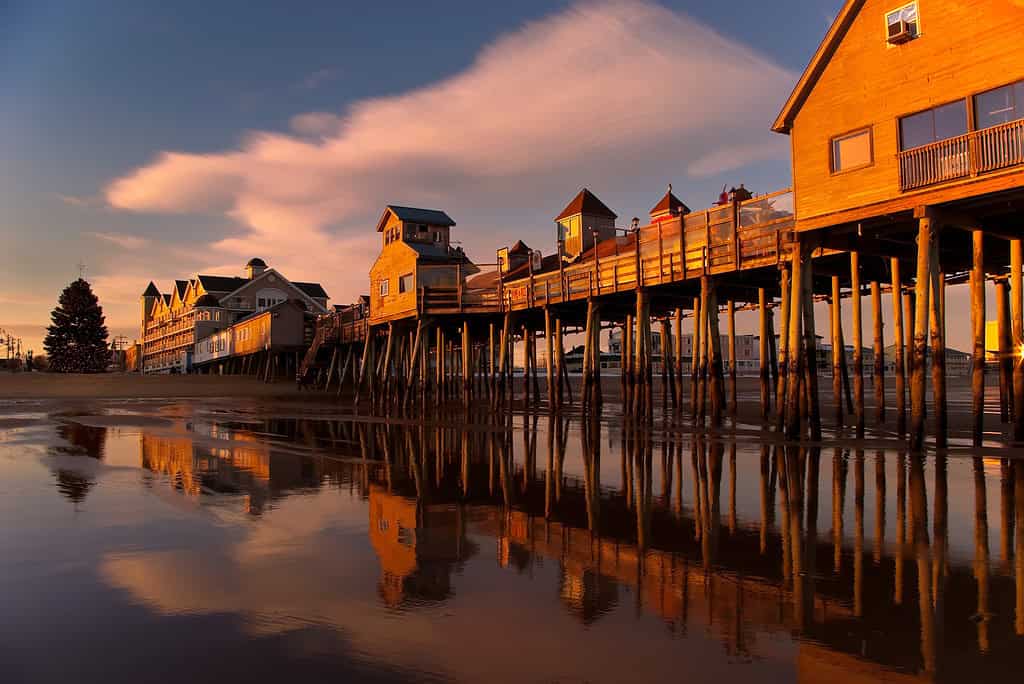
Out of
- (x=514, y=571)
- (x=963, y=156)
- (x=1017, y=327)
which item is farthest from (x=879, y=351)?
(x=514, y=571)

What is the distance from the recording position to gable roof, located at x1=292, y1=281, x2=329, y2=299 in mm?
91125

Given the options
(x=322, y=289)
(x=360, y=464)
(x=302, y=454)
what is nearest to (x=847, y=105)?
(x=360, y=464)

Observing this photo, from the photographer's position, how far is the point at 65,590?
6102mm

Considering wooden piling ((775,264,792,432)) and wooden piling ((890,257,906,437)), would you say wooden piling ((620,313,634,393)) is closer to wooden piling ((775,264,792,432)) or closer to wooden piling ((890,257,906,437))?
wooden piling ((775,264,792,432))

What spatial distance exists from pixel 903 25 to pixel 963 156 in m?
3.47

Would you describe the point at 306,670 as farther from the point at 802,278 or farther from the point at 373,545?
the point at 802,278

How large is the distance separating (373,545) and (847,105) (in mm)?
16241

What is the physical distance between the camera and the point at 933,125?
51.5 feet

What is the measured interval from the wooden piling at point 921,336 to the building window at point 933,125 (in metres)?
1.83

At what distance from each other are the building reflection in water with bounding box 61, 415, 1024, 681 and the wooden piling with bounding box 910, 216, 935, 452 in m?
0.81

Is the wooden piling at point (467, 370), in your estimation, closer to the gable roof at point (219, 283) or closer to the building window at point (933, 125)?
the building window at point (933, 125)

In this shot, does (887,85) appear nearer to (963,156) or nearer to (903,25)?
(903,25)

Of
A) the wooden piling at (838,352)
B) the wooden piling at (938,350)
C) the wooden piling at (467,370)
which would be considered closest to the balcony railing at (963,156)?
the wooden piling at (938,350)

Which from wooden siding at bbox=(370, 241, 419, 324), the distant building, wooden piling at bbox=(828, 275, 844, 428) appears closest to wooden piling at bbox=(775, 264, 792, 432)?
wooden piling at bbox=(828, 275, 844, 428)
